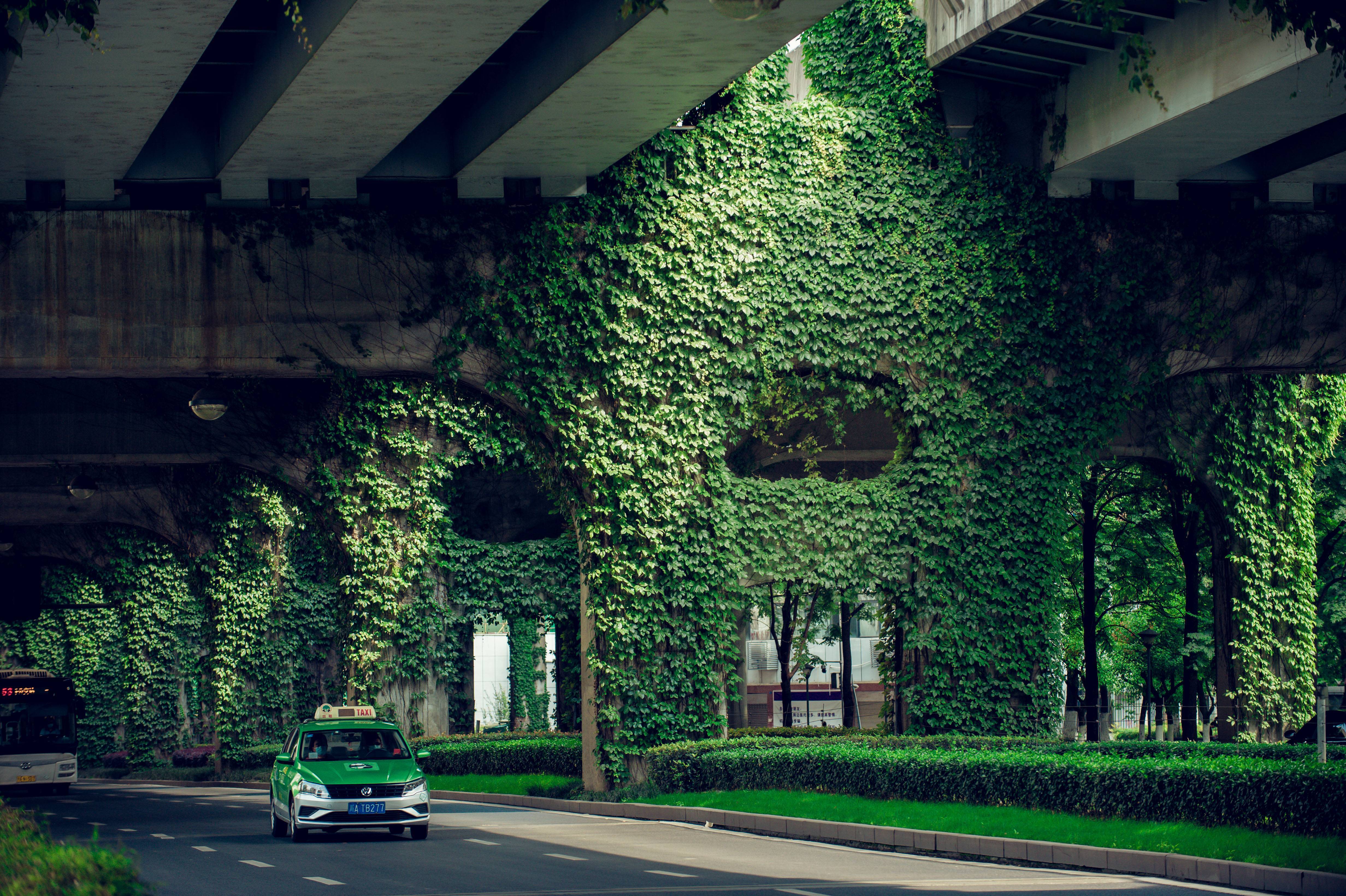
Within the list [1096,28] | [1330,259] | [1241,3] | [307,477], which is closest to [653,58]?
[1096,28]

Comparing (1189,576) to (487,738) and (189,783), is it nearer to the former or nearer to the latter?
(487,738)

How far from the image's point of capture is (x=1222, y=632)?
26516 millimetres

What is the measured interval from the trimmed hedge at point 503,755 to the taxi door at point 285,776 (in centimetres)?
698

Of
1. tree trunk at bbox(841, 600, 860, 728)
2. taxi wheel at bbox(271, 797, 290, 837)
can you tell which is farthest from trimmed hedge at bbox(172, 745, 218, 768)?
taxi wheel at bbox(271, 797, 290, 837)

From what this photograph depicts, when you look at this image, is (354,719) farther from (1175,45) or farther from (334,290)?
(1175,45)

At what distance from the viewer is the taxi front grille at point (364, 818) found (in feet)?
52.5

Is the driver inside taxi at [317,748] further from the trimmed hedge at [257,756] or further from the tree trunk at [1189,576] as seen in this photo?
the tree trunk at [1189,576]

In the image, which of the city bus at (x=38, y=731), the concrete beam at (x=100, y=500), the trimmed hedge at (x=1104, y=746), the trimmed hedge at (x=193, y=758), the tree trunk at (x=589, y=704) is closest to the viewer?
the trimmed hedge at (x=1104, y=746)

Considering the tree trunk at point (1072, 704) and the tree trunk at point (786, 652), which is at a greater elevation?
the tree trunk at point (786, 652)

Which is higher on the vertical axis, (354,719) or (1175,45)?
(1175,45)

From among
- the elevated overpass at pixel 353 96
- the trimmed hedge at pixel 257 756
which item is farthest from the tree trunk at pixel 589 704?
the trimmed hedge at pixel 257 756

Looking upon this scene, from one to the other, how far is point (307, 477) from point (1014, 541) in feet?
36.1

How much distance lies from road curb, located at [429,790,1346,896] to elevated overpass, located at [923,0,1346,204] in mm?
8056

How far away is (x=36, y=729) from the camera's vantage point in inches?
1437
